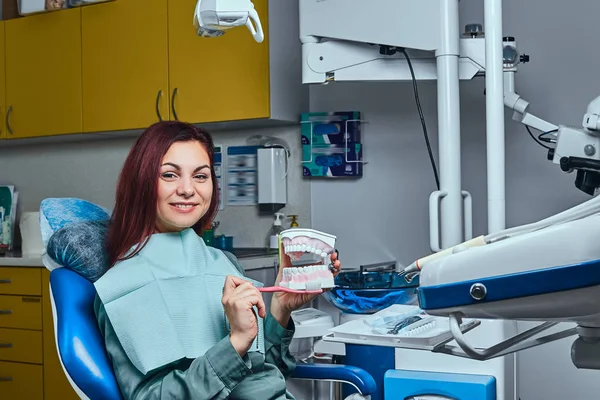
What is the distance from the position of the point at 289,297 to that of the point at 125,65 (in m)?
2.03

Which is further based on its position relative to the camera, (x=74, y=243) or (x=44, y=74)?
(x=44, y=74)

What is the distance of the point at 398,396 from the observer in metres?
1.79

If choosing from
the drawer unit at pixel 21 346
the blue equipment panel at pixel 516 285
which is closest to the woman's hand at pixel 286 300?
the blue equipment panel at pixel 516 285

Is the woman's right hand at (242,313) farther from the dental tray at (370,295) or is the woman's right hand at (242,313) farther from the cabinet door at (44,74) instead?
the cabinet door at (44,74)

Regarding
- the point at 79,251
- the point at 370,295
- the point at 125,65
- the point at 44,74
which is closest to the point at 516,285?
the point at 79,251

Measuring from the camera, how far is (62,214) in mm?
1695

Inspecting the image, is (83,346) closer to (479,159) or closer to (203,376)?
(203,376)

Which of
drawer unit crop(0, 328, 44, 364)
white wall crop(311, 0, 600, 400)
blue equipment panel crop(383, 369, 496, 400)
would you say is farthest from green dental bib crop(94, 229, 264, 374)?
drawer unit crop(0, 328, 44, 364)

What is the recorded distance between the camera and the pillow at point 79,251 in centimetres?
156

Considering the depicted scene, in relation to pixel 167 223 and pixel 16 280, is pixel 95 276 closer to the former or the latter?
pixel 167 223

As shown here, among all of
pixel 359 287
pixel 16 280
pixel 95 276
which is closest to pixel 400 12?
pixel 359 287

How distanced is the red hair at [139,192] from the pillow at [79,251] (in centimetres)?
2

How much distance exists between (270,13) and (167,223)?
5.31ft

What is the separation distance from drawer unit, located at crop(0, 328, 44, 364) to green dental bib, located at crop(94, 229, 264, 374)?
1981 mm
